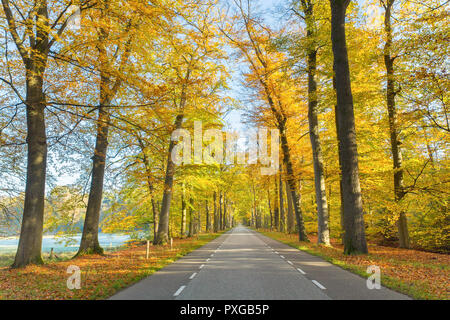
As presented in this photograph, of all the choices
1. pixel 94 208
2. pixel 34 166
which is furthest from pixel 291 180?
pixel 34 166

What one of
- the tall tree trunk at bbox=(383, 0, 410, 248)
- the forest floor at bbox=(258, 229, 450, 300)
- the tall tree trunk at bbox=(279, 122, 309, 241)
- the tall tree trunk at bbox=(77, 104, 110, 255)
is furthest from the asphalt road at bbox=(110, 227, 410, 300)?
the tall tree trunk at bbox=(279, 122, 309, 241)

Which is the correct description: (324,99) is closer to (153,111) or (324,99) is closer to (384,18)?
(384,18)

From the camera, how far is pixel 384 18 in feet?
60.4

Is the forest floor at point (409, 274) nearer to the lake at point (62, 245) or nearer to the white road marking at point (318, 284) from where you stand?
the white road marking at point (318, 284)

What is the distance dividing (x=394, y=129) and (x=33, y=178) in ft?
58.9

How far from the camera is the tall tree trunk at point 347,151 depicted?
1290 centimetres

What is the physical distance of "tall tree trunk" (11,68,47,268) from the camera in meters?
10.3

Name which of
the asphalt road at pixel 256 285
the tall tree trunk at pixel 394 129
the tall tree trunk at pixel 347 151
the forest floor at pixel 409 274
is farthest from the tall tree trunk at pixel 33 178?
the tall tree trunk at pixel 394 129

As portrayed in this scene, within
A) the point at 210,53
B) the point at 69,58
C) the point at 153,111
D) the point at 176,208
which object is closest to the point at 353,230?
the point at 153,111

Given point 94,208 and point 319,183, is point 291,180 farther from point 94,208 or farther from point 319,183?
point 94,208

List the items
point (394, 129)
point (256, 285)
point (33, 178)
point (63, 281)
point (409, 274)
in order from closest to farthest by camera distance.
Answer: point (256, 285) → point (63, 281) → point (409, 274) → point (33, 178) → point (394, 129)

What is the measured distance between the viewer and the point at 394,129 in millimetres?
15984

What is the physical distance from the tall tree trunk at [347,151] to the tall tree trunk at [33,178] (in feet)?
42.1
